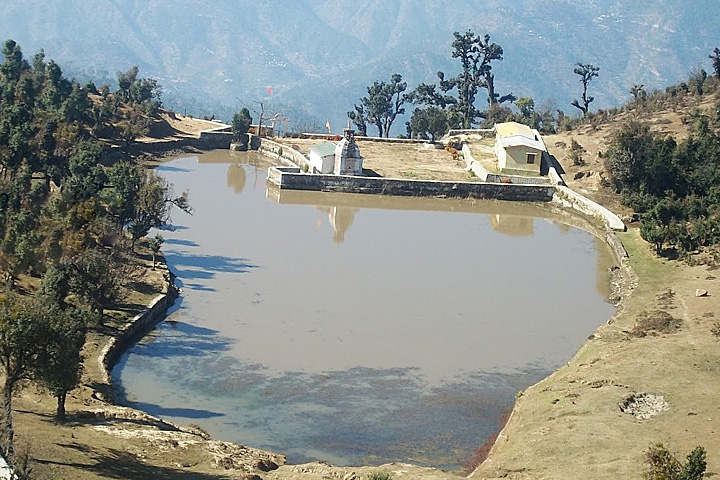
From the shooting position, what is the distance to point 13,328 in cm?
1669

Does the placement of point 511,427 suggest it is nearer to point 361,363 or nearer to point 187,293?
point 361,363

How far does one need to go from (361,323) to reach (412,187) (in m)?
19.2

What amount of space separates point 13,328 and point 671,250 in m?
23.8

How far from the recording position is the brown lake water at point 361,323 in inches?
864

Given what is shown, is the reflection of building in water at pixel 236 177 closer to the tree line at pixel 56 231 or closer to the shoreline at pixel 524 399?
the tree line at pixel 56 231

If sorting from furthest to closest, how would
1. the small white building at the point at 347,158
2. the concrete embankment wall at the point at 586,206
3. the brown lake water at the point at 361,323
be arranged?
the small white building at the point at 347,158 → the concrete embankment wall at the point at 586,206 → the brown lake water at the point at 361,323

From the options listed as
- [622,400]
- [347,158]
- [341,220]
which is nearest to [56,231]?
[622,400]

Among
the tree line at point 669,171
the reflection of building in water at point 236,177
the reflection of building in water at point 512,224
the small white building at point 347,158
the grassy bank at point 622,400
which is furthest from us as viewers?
the reflection of building in water at point 236,177

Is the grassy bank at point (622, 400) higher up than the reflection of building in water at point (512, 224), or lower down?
lower down

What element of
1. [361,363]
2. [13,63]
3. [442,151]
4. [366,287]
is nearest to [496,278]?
[366,287]


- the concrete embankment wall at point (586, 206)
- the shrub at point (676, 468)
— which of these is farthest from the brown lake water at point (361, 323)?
the shrub at point (676, 468)

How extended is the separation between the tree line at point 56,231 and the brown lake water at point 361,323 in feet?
6.25

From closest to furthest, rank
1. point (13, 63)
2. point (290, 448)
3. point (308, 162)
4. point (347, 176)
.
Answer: point (290, 448) → point (347, 176) → point (308, 162) → point (13, 63)

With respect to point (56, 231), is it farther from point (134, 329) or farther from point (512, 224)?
point (512, 224)
